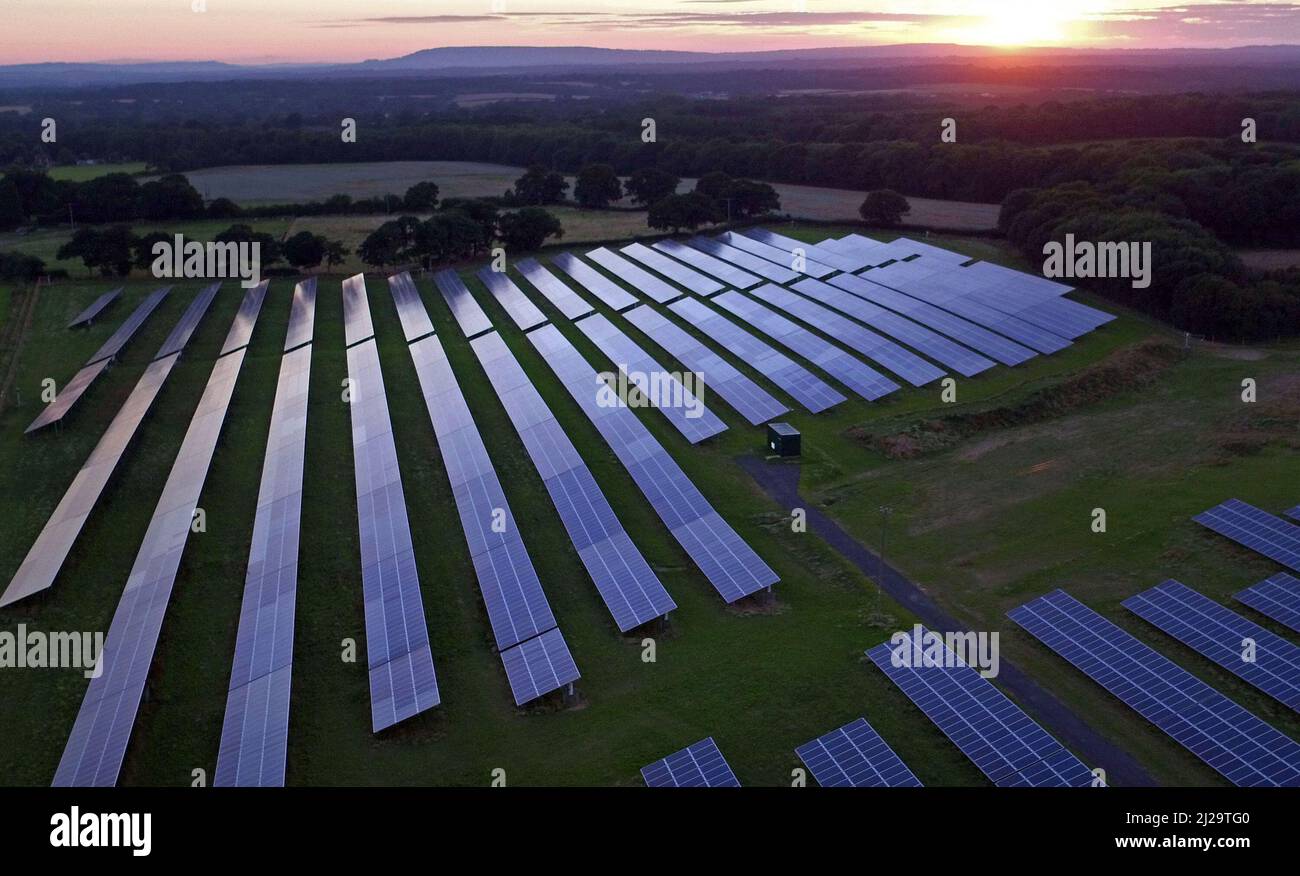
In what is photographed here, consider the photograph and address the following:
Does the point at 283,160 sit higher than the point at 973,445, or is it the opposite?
the point at 283,160

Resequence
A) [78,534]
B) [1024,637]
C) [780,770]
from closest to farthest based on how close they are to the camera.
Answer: [780,770]
[1024,637]
[78,534]

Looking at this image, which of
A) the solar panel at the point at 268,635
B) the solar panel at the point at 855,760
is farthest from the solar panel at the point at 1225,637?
the solar panel at the point at 268,635

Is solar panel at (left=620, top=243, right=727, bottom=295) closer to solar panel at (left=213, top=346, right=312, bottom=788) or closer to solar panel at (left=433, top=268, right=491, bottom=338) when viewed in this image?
solar panel at (left=433, top=268, right=491, bottom=338)

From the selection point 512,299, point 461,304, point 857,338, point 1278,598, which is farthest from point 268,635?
point 512,299

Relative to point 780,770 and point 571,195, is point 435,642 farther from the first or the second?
point 571,195

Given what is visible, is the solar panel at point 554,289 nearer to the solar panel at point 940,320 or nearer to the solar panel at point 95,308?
the solar panel at point 940,320

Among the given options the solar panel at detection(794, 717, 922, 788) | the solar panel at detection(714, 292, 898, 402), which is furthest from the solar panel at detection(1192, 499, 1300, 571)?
the solar panel at detection(714, 292, 898, 402)

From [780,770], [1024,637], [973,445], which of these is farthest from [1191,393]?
[780,770]
